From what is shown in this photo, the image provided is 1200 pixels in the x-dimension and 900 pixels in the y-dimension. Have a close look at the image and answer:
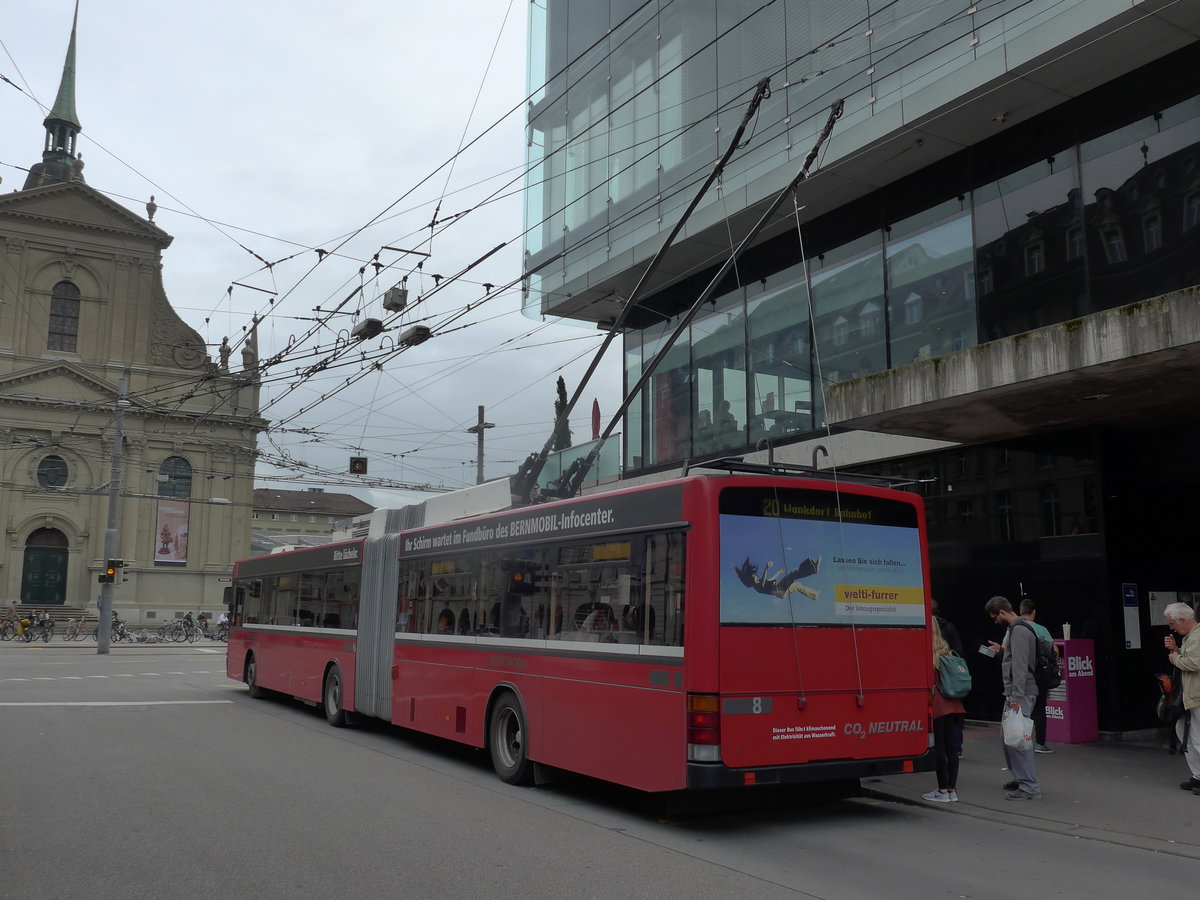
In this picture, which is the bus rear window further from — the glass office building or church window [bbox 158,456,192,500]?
church window [bbox 158,456,192,500]

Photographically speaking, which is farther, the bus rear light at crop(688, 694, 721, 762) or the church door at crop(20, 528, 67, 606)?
the church door at crop(20, 528, 67, 606)

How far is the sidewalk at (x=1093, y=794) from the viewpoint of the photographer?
7961 millimetres

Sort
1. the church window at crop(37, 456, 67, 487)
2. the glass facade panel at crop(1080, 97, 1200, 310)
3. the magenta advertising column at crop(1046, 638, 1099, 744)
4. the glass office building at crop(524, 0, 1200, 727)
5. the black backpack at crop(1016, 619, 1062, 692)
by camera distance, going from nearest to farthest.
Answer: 1. the black backpack at crop(1016, 619, 1062, 692)
2. the glass facade panel at crop(1080, 97, 1200, 310)
3. the magenta advertising column at crop(1046, 638, 1099, 744)
4. the glass office building at crop(524, 0, 1200, 727)
5. the church window at crop(37, 456, 67, 487)

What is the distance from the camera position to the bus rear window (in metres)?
7.93

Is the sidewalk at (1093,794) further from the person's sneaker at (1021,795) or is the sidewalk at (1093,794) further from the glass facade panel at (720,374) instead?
the glass facade panel at (720,374)

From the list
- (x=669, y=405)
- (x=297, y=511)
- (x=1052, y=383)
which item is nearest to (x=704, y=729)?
(x=1052, y=383)

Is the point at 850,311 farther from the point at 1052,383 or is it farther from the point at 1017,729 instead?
the point at 1017,729

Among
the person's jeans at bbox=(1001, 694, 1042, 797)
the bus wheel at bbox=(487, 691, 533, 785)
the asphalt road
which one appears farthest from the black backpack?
the bus wheel at bbox=(487, 691, 533, 785)

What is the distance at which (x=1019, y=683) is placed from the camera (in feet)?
29.0

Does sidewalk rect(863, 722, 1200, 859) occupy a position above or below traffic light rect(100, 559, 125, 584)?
below

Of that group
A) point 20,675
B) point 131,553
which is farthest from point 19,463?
point 20,675

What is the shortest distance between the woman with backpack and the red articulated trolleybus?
16.7 inches

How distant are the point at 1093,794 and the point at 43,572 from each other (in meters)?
53.9

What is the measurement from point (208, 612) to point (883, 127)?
158 feet
